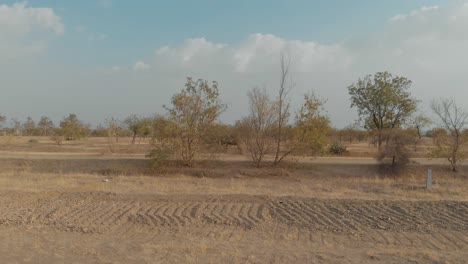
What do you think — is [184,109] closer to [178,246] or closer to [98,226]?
[98,226]

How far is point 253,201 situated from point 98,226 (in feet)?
14.7

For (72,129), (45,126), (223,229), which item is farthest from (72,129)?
(223,229)

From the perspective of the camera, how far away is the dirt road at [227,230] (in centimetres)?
677

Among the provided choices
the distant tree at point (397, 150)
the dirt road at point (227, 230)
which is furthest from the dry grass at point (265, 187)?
the dirt road at point (227, 230)

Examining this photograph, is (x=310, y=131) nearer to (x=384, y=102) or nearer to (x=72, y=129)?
(x=384, y=102)

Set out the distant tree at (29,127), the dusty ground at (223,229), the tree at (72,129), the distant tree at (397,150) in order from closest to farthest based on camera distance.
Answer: the dusty ground at (223,229), the distant tree at (397,150), the tree at (72,129), the distant tree at (29,127)

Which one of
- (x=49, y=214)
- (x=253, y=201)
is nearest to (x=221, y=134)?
(x=253, y=201)

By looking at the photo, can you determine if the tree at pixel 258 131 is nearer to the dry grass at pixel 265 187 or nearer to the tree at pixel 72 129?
the dry grass at pixel 265 187

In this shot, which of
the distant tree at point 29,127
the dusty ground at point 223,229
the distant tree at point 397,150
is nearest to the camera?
the dusty ground at point 223,229

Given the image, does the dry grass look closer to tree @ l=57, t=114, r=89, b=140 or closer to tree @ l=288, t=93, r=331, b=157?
tree @ l=288, t=93, r=331, b=157

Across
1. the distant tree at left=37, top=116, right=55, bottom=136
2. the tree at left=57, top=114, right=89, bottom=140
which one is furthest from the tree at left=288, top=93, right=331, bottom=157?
the distant tree at left=37, top=116, right=55, bottom=136

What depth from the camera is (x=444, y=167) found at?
2722 cm

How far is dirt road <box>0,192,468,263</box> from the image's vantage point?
6770 millimetres

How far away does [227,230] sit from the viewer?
8672 mm
